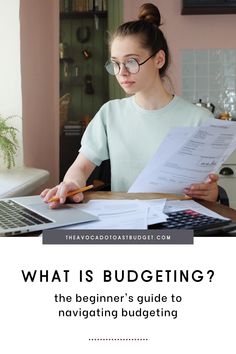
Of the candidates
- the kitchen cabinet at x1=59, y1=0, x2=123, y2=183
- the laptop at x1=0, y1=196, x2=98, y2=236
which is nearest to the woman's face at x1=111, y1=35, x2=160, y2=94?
the laptop at x1=0, y1=196, x2=98, y2=236

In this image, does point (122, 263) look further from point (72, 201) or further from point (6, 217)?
point (72, 201)

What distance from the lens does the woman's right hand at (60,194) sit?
868 millimetres

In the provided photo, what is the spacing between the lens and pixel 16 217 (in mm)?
753

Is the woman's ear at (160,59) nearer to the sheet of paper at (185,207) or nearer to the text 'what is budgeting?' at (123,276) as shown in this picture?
the sheet of paper at (185,207)

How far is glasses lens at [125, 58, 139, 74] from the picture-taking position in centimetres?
119

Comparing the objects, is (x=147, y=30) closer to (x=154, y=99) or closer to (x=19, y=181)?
(x=154, y=99)

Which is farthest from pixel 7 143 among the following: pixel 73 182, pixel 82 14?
pixel 82 14

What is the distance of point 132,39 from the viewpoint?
1240 millimetres

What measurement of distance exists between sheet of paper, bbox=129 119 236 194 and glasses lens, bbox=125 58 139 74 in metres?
0.34

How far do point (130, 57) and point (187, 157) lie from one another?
16.3 inches

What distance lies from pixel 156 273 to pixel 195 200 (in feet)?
1.59

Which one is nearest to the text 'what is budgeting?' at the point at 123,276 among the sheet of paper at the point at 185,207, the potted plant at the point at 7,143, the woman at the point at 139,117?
the sheet of paper at the point at 185,207

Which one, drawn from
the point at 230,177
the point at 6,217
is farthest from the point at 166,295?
the point at 230,177

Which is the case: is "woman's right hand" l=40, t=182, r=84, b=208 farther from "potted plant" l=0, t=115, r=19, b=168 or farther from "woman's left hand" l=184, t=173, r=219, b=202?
"potted plant" l=0, t=115, r=19, b=168
